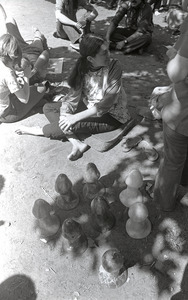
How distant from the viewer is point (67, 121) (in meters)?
3.71

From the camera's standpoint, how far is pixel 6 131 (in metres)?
4.44

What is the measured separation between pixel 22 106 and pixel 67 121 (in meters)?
1.15

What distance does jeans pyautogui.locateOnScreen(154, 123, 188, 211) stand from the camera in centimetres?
237

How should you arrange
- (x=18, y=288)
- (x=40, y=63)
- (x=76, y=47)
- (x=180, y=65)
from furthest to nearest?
(x=76, y=47)
(x=40, y=63)
(x=18, y=288)
(x=180, y=65)

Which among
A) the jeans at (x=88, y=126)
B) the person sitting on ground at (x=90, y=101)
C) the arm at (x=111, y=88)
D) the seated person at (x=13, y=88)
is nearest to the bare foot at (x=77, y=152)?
the person sitting on ground at (x=90, y=101)

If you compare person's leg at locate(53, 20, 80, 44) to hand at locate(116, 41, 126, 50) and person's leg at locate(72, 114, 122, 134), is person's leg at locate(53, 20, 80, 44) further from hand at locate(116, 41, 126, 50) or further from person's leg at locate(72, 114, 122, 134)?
person's leg at locate(72, 114, 122, 134)

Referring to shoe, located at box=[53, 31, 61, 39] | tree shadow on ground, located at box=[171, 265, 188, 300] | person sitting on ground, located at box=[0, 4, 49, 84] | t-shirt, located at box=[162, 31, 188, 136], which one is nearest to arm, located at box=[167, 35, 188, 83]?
t-shirt, located at box=[162, 31, 188, 136]

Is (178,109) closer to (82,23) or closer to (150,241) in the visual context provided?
(150,241)

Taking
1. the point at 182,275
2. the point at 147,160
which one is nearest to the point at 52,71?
the point at 147,160

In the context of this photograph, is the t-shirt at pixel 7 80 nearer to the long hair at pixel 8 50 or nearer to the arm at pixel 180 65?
the long hair at pixel 8 50

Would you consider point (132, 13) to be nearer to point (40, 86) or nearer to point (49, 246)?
point (40, 86)

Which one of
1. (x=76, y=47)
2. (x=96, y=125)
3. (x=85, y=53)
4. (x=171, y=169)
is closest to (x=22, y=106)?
(x=96, y=125)

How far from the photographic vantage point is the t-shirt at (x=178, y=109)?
210 cm

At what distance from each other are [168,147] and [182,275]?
4.17 feet
